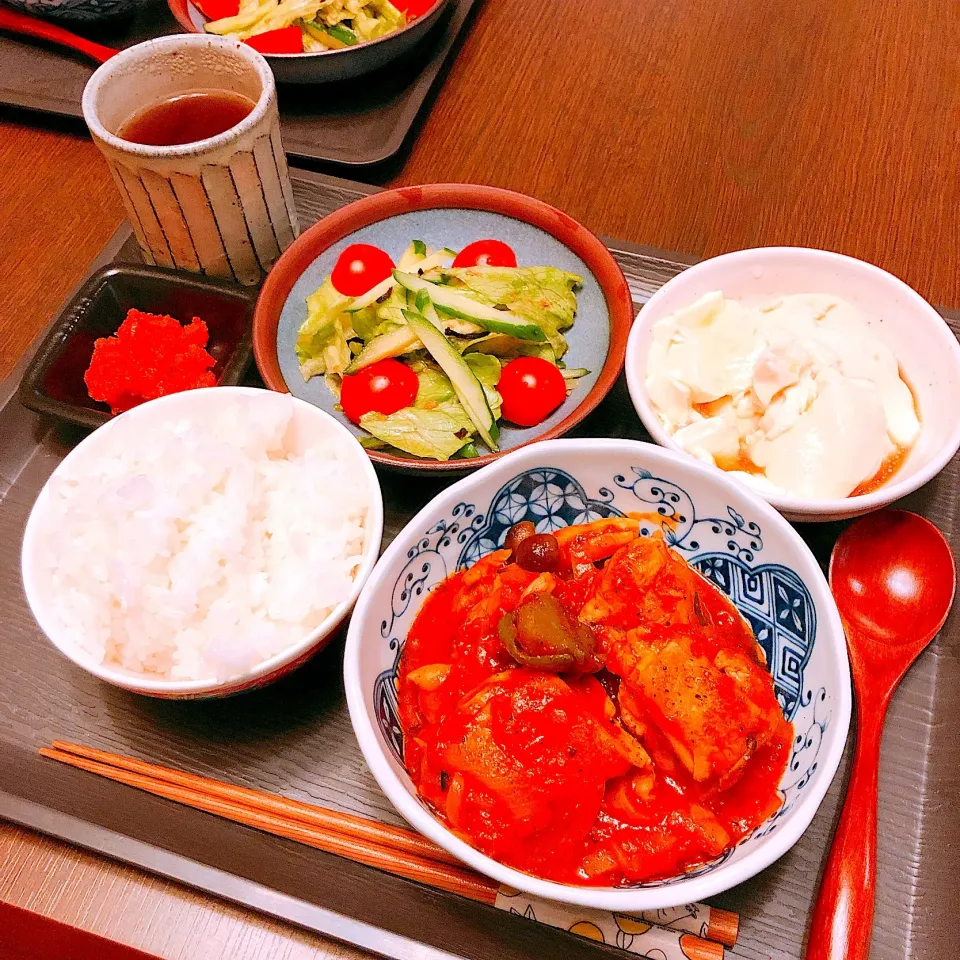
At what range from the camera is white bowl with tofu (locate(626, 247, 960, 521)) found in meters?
1.67

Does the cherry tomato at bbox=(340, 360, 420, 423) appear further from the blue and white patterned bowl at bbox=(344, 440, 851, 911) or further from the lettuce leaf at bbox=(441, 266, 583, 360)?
the blue and white patterned bowl at bbox=(344, 440, 851, 911)

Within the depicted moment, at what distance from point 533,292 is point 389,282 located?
391mm

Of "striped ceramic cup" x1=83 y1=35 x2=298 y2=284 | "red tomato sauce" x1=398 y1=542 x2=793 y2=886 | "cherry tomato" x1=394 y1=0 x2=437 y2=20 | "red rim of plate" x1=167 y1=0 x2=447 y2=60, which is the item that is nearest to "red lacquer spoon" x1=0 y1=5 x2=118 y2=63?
"red rim of plate" x1=167 y1=0 x2=447 y2=60

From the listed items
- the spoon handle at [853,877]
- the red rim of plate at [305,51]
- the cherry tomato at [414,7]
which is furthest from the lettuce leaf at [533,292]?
the cherry tomato at [414,7]

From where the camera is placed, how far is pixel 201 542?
154 centimetres

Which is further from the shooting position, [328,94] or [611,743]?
[328,94]

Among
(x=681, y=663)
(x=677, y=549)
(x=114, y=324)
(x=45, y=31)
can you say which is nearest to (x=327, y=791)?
(x=681, y=663)

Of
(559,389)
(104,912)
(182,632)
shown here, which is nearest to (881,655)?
(559,389)

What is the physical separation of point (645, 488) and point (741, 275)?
0.68 m

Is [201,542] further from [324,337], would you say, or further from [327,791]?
[324,337]

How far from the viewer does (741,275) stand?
1954 mm

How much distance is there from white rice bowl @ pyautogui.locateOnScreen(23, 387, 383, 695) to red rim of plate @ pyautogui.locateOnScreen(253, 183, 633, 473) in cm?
17

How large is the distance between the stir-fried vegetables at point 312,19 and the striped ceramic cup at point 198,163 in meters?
0.72

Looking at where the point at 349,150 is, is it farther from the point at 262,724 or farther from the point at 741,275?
the point at 262,724
